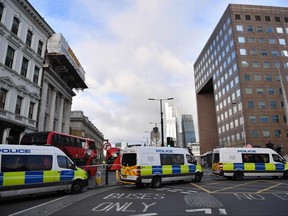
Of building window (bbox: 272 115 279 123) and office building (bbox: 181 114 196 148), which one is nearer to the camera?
building window (bbox: 272 115 279 123)

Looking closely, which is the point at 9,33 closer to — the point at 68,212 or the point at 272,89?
the point at 68,212

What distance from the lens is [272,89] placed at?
61.8 meters

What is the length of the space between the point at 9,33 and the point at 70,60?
40.3ft

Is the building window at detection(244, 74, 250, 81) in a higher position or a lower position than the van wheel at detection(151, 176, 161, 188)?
higher

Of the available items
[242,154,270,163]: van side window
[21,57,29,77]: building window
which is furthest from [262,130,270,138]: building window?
[21,57,29,77]: building window

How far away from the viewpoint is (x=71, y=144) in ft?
67.9

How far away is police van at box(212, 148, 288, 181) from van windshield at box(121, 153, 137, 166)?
7787 mm

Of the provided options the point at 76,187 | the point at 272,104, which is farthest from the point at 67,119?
the point at 272,104

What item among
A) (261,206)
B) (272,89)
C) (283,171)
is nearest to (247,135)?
(272,89)

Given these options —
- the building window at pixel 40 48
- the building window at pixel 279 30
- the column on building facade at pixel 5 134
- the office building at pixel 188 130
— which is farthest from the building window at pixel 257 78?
the office building at pixel 188 130

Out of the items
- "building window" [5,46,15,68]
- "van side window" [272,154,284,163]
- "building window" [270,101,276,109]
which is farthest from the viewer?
"building window" [270,101,276,109]

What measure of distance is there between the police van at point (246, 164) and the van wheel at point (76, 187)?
11035 mm

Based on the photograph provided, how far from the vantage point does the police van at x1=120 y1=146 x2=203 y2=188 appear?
46.8ft

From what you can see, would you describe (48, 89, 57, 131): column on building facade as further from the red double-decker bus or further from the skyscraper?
the skyscraper
